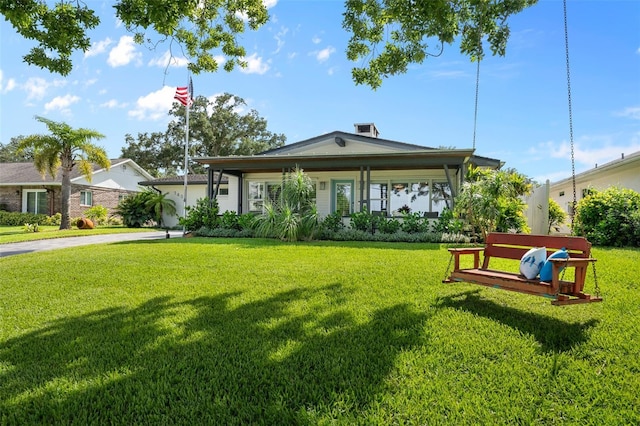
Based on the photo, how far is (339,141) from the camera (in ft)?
58.7

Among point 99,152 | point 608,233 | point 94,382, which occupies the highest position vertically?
point 99,152

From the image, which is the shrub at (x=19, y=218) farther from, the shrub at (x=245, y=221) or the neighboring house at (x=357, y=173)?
the shrub at (x=245, y=221)

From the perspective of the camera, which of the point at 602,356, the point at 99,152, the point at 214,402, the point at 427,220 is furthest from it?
the point at 99,152

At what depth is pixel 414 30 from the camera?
264 inches

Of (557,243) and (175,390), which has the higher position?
(557,243)

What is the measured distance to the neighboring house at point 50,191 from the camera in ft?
78.8

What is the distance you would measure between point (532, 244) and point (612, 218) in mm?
7879

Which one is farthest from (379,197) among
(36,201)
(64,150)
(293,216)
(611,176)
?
(36,201)

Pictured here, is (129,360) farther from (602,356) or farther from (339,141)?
(339,141)

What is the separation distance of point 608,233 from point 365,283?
9.04 m

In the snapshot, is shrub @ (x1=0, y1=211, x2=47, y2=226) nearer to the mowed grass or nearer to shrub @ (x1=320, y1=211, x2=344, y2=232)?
shrub @ (x1=320, y1=211, x2=344, y2=232)

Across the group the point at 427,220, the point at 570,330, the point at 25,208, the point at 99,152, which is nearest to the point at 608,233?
the point at 427,220

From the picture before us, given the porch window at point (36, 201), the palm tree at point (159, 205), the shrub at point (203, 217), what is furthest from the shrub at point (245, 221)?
the porch window at point (36, 201)

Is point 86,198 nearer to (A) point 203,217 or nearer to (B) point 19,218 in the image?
(B) point 19,218
